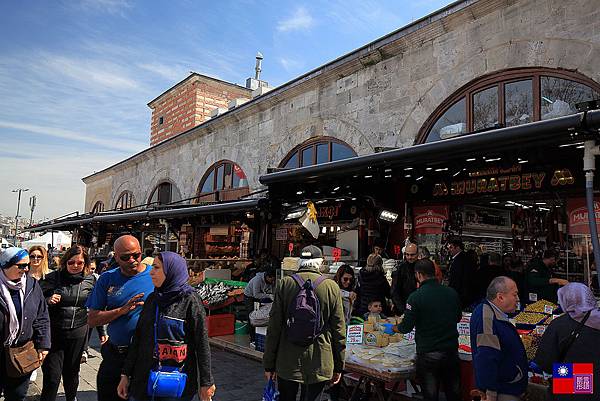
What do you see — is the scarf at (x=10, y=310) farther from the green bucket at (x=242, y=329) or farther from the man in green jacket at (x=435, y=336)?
the green bucket at (x=242, y=329)

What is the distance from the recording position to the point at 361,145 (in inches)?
396

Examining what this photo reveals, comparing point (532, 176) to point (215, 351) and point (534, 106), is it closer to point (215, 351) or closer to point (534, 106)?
point (534, 106)

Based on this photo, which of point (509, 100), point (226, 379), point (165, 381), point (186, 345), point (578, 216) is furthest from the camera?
point (509, 100)

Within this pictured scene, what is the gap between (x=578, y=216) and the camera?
6441 mm

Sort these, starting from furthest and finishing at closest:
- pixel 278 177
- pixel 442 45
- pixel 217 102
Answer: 1. pixel 217 102
2. pixel 442 45
3. pixel 278 177

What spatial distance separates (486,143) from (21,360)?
16.5 feet

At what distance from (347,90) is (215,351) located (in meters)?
6.57

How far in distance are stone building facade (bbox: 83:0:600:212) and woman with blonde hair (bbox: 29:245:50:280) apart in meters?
6.68

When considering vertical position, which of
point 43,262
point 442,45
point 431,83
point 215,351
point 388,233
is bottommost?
point 215,351

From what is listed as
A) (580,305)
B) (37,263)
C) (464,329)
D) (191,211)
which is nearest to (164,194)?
(191,211)

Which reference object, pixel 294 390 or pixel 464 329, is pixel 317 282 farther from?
pixel 464 329

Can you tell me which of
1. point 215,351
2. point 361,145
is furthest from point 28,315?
point 361,145

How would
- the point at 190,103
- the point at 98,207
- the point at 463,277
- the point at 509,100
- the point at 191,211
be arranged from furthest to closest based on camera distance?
the point at 98,207 < the point at 190,103 < the point at 191,211 < the point at 509,100 < the point at 463,277

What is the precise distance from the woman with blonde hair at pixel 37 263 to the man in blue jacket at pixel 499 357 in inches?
197
